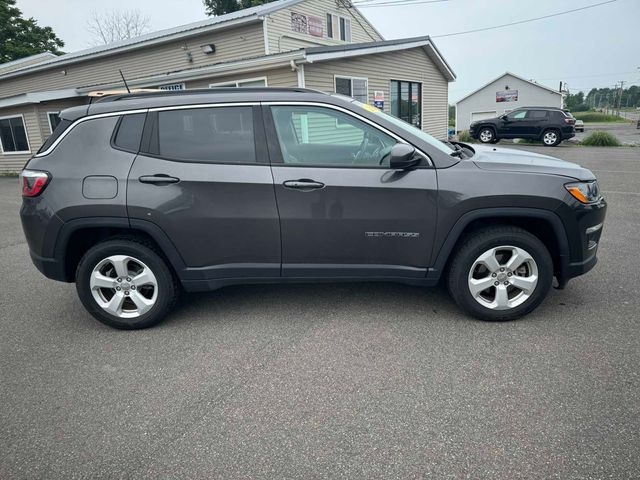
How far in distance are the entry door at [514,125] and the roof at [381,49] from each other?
327 cm

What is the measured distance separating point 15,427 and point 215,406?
1110mm

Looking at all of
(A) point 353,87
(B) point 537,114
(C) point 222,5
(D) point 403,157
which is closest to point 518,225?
(D) point 403,157

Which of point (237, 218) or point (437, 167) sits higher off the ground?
point (437, 167)

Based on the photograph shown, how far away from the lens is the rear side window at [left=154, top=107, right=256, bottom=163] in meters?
3.41

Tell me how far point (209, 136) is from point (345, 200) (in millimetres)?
1149

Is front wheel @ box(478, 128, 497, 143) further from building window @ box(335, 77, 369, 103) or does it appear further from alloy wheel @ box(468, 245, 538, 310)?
alloy wheel @ box(468, 245, 538, 310)

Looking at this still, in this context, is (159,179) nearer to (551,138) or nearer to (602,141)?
(551,138)

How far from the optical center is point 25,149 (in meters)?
17.8

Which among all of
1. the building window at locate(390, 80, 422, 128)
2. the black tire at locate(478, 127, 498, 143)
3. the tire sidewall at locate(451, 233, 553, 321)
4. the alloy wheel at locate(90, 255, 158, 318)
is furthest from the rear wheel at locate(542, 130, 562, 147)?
the alloy wheel at locate(90, 255, 158, 318)

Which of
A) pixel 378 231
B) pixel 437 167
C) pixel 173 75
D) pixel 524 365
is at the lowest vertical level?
pixel 524 365

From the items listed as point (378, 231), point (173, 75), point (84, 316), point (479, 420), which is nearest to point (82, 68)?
point (173, 75)

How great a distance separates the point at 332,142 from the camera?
347cm

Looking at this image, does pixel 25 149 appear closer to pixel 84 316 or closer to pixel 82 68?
pixel 82 68

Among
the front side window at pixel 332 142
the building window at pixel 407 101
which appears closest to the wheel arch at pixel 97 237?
the front side window at pixel 332 142
